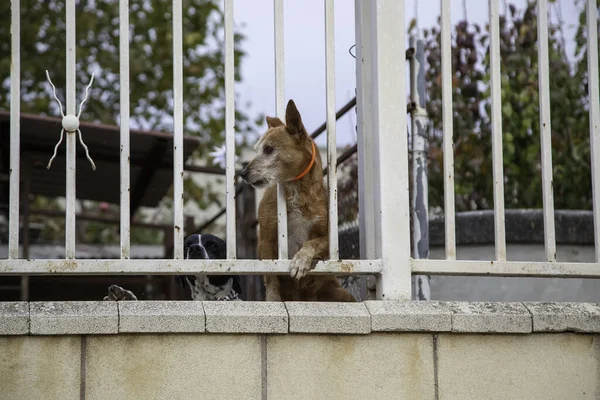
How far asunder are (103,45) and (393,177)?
967 centimetres

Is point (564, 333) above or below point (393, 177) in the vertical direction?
below

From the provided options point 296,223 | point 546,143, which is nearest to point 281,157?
→ point 296,223

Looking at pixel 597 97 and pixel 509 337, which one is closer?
pixel 509 337

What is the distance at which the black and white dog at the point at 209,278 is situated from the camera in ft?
15.6

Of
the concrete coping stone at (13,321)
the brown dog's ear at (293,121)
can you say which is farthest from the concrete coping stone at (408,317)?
the concrete coping stone at (13,321)

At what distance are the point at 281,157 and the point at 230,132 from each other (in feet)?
2.71

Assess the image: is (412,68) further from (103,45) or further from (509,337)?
(103,45)

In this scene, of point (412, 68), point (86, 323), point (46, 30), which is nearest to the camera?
point (86, 323)

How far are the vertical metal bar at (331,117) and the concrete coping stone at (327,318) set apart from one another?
24cm

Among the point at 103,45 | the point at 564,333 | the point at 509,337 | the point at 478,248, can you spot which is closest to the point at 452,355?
the point at 509,337

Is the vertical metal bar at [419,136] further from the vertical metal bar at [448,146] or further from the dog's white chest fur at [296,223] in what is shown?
the vertical metal bar at [448,146]

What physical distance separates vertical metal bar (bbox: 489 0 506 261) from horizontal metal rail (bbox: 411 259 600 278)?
53 mm

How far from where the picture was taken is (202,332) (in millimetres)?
2955

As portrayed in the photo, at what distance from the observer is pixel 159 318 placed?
2.91 metres
